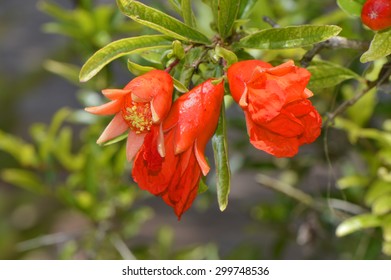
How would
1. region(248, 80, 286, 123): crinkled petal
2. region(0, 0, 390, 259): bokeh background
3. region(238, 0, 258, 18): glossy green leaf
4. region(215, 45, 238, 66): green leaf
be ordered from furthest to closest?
1. region(0, 0, 390, 259): bokeh background
2. region(238, 0, 258, 18): glossy green leaf
3. region(215, 45, 238, 66): green leaf
4. region(248, 80, 286, 123): crinkled petal

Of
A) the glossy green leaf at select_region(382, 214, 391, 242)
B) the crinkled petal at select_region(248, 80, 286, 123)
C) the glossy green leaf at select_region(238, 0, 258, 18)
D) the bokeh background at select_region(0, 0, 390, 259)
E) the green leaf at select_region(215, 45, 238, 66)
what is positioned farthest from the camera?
the bokeh background at select_region(0, 0, 390, 259)

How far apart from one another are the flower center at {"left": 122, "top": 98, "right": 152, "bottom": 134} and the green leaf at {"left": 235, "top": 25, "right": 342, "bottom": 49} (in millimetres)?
202

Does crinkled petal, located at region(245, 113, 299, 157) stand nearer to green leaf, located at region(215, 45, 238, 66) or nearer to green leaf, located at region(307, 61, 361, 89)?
green leaf, located at region(215, 45, 238, 66)

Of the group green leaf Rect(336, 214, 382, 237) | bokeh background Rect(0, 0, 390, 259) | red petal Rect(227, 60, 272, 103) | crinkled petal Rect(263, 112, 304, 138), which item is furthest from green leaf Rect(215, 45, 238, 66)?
green leaf Rect(336, 214, 382, 237)

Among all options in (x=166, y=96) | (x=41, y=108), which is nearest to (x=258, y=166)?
(x=166, y=96)

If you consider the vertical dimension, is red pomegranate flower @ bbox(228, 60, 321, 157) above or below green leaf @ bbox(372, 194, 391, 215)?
above

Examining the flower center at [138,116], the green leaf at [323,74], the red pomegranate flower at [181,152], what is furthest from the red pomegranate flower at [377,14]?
the flower center at [138,116]

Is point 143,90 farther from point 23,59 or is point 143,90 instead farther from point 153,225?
point 23,59

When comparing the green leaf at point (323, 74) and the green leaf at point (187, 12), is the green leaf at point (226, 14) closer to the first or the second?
the green leaf at point (187, 12)

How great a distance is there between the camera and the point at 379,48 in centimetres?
92

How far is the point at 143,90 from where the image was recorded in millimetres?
870

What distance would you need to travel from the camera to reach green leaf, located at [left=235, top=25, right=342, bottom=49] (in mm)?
887
